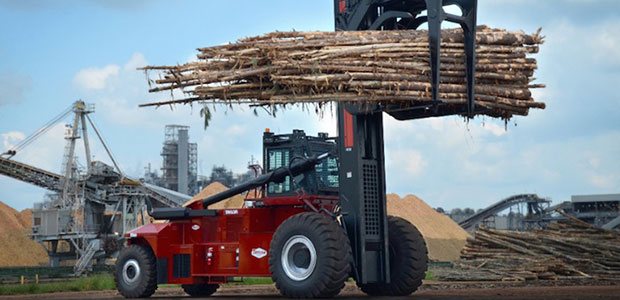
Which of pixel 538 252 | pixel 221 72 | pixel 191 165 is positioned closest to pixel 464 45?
pixel 221 72

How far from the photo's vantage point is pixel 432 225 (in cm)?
6444

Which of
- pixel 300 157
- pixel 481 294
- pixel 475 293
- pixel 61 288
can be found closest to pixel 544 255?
pixel 475 293

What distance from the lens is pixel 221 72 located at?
15.5 m

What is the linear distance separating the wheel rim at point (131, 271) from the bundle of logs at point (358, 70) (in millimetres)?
5539

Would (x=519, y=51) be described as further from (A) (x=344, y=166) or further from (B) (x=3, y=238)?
(B) (x=3, y=238)

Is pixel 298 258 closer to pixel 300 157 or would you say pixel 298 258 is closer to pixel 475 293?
pixel 300 157

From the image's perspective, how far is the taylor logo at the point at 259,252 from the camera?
17656 mm

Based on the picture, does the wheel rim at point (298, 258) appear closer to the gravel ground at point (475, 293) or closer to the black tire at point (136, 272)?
the gravel ground at point (475, 293)

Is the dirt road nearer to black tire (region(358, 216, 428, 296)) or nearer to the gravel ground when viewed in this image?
the gravel ground

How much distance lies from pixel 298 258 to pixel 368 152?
2.68m

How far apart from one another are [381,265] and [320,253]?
196 centimetres

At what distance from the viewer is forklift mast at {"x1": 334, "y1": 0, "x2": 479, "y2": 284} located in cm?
1628

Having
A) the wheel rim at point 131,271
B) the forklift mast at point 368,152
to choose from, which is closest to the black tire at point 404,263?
the forklift mast at point 368,152

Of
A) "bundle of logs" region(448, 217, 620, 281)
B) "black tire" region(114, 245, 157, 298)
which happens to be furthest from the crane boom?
"black tire" region(114, 245, 157, 298)
